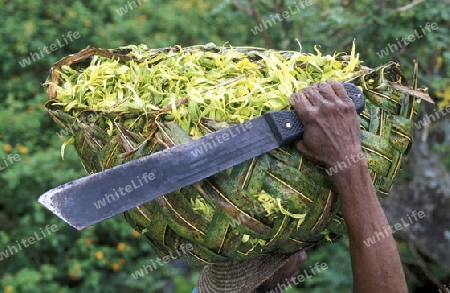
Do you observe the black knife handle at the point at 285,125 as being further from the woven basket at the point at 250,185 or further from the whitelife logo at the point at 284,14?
the whitelife logo at the point at 284,14

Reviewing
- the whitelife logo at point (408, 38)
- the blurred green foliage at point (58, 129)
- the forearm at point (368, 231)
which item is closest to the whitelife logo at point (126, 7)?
the blurred green foliage at point (58, 129)

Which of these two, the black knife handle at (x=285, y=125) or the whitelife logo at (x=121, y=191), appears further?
the black knife handle at (x=285, y=125)

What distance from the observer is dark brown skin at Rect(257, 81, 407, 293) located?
Answer: 129cm

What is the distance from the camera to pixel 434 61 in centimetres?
324

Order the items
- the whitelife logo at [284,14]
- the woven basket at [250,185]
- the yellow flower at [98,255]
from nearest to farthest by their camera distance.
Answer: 1. the woven basket at [250,185]
2. the whitelife logo at [284,14]
3. the yellow flower at [98,255]

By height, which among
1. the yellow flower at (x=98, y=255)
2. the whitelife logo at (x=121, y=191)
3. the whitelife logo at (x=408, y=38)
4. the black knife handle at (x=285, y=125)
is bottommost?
the yellow flower at (x=98, y=255)

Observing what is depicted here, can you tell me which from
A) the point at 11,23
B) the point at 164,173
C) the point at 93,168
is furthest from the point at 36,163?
the point at 164,173

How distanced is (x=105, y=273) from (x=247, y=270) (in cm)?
218

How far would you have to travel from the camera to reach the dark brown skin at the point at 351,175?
1287 mm

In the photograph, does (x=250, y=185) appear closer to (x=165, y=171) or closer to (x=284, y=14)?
(x=165, y=171)

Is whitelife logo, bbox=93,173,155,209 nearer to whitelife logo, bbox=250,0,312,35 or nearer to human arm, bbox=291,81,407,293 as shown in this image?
human arm, bbox=291,81,407,293

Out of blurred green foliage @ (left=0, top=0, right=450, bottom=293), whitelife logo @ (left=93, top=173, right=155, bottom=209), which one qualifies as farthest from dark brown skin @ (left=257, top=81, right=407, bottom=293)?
blurred green foliage @ (left=0, top=0, right=450, bottom=293)

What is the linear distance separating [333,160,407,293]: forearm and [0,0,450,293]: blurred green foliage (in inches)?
65.1

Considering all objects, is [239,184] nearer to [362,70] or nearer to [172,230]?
[172,230]
